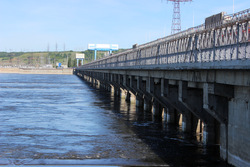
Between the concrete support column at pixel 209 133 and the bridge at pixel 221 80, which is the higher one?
the bridge at pixel 221 80

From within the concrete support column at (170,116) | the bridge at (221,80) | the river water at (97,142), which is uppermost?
the bridge at (221,80)

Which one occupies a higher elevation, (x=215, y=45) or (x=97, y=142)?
(x=215, y=45)

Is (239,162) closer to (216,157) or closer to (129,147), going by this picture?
(216,157)

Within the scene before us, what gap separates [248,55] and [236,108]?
2.26 meters

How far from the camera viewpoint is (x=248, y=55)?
1506 cm

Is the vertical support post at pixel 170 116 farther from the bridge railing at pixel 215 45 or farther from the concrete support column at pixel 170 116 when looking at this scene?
the bridge railing at pixel 215 45

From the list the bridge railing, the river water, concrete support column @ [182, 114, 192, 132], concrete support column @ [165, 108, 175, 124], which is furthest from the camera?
concrete support column @ [165, 108, 175, 124]

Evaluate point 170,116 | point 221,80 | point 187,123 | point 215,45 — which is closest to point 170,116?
point 170,116

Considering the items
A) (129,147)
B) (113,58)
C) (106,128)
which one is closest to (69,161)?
(129,147)

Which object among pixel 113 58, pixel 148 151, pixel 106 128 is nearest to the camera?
pixel 148 151

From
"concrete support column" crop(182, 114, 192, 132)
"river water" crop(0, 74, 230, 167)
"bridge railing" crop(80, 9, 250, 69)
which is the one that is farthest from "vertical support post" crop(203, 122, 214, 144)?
"concrete support column" crop(182, 114, 192, 132)

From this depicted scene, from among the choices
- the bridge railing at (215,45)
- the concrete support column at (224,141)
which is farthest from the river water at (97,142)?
the bridge railing at (215,45)

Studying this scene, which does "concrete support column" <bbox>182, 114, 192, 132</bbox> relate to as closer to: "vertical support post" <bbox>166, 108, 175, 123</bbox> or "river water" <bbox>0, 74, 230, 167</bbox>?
"river water" <bbox>0, 74, 230, 167</bbox>

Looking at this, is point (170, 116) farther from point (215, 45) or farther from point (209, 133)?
point (215, 45)
